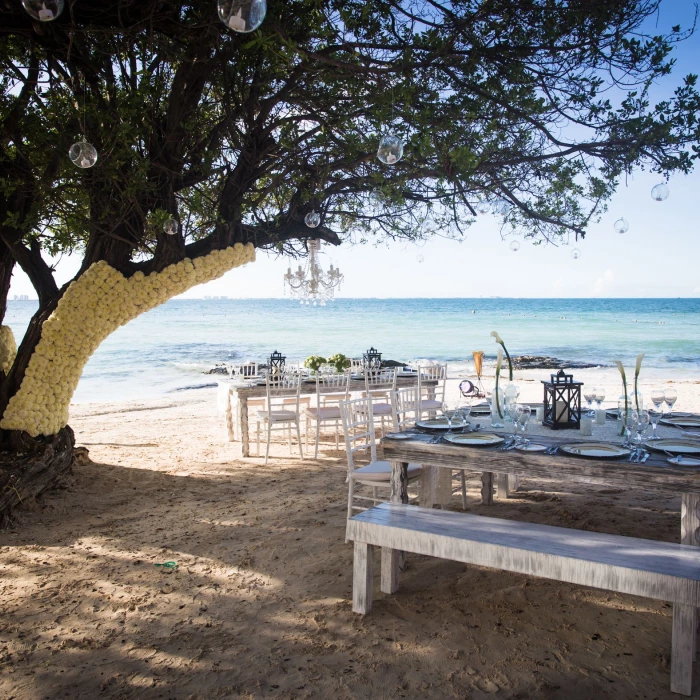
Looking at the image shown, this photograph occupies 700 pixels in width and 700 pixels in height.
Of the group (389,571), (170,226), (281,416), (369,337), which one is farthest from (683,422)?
(369,337)

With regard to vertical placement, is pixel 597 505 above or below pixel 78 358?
below

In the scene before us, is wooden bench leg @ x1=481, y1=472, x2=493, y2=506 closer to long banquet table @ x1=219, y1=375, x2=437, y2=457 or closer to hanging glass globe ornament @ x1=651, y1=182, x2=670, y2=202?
hanging glass globe ornament @ x1=651, y1=182, x2=670, y2=202

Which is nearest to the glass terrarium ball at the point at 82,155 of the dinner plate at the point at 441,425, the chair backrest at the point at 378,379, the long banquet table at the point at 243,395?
the dinner plate at the point at 441,425

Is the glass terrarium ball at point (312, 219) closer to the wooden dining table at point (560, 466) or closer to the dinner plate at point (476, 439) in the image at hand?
the wooden dining table at point (560, 466)

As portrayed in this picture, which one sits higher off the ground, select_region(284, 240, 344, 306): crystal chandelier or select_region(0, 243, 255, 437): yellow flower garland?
select_region(284, 240, 344, 306): crystal chandelier

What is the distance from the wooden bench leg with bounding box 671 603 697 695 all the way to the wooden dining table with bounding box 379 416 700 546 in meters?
0.56

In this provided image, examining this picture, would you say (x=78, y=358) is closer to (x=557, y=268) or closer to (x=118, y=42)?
(x=118, y=42)

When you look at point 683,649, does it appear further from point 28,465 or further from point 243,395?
point 243,395

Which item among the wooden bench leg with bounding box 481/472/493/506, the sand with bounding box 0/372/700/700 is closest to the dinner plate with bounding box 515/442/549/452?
the sand with bounding box 0/372/700/700

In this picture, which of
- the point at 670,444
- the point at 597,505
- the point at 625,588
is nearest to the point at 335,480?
the point at 597,505

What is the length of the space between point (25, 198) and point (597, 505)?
16.1 feet

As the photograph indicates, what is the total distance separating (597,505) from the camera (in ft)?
14.4

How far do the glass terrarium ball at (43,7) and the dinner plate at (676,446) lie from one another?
3.27m

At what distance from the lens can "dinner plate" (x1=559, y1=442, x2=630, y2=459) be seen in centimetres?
283
